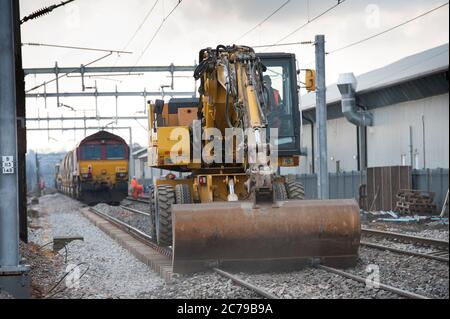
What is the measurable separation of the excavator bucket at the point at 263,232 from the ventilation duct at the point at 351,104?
19578mm

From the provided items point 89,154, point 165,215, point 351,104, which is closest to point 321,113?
point 165,215

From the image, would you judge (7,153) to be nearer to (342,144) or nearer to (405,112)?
(405,112)

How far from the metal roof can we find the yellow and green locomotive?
9924mm

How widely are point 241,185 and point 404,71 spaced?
546 inches

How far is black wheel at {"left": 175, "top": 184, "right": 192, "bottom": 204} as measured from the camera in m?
12.2

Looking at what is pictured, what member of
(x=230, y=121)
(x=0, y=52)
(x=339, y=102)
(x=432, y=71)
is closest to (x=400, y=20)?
(x=432, y=71)

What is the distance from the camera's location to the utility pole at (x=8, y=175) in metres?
8.99

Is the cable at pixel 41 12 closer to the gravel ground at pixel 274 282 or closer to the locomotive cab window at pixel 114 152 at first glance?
the gravel ground at pixel 274 282

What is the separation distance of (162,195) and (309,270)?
3355 mm

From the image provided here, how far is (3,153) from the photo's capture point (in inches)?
361

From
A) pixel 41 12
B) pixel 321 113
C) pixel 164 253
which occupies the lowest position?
pixel 164 253

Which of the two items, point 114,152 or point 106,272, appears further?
point 114,152

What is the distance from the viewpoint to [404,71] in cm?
2409
